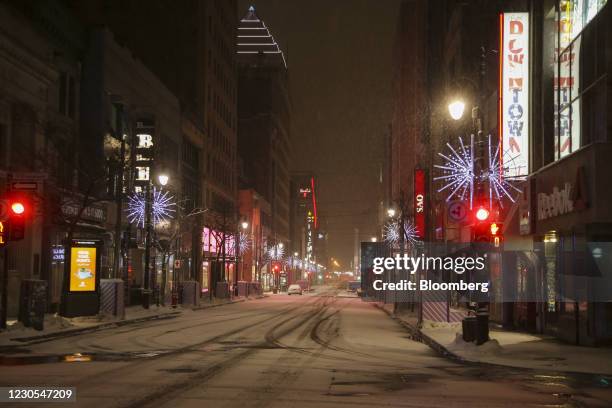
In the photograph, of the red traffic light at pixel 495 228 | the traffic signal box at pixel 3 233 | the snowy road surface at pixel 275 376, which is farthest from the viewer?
the traffic signal box at pixel 3 233

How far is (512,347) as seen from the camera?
24.0m

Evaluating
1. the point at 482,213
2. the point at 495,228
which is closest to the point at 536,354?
the point at 495,228

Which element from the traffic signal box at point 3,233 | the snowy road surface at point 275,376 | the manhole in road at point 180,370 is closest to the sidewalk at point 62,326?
the snowy road surface at point 275,376

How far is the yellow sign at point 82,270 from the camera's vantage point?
1377 inches

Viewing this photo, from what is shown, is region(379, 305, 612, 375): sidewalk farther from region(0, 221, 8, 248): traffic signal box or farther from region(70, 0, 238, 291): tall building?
region(70, 0, 238, 291): tall building

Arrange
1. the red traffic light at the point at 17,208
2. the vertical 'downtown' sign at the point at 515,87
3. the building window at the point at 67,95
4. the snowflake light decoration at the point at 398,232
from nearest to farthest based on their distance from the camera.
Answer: the red traffic light at the point at 17,208, the vertical 'downtown' sign at the point at 515,87, the building window at the point at 67,95, the snowflake light decoration at the point at 398,232

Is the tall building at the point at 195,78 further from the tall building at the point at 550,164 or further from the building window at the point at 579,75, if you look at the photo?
the building window at the point at 579,75

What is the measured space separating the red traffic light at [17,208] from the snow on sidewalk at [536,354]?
1340cm

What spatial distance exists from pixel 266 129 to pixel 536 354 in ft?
409

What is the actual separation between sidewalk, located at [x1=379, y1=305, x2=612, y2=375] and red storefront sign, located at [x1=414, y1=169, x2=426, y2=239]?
2657 centimetres

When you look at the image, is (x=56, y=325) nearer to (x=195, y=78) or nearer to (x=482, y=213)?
(x=482, y=213)

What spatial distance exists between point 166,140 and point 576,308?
44.8 metres

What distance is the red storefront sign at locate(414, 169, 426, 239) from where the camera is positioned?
55094 mm

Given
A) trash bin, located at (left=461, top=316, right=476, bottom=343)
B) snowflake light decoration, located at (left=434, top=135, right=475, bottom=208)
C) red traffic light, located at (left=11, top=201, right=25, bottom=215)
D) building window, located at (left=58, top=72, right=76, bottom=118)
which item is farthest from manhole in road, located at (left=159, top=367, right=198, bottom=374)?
building window, located at (left=58, top=72, right=76, bottom=118)
